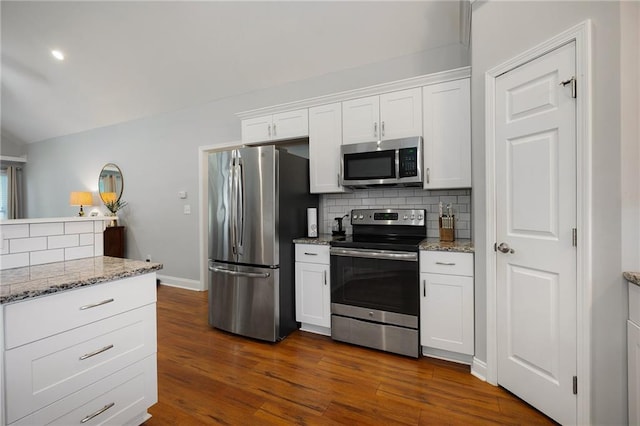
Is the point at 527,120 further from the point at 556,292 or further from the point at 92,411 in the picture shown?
the point at 92,411

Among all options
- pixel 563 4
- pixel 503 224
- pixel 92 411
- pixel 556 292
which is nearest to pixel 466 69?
pixel 563 4

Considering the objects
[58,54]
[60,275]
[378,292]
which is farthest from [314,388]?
[58,54]

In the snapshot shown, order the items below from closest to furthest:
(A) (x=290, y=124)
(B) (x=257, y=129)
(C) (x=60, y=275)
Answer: (C) (x=60, y=275) < (A) (x=290, y=124) < (B) (x=257, y=129)

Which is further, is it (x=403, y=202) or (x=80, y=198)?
(x=80, y=198)

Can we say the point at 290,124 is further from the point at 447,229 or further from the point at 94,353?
the point at 94,353

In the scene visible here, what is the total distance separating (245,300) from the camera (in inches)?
107

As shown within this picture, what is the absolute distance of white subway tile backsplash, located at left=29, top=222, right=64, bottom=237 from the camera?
1.56m

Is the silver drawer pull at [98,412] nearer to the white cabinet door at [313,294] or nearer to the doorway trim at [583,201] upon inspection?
the white cabinet door at [313,294]

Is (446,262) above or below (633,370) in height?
above

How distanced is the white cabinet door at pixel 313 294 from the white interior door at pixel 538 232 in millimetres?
1346

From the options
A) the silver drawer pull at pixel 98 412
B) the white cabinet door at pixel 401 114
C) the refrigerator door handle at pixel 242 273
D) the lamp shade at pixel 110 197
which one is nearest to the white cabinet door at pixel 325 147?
the white cabinet door at pixel 401 114

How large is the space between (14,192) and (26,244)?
25.6ft

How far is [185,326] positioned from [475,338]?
8.87ft

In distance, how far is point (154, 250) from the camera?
480cm
